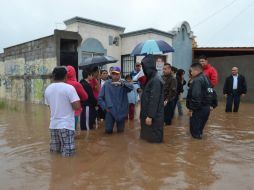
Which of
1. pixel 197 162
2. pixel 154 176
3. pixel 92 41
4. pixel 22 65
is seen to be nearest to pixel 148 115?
pixel 197 162

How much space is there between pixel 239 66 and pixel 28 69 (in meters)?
11.6

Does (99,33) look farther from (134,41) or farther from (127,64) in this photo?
(127,64)

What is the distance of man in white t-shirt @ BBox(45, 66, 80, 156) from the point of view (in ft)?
18.8

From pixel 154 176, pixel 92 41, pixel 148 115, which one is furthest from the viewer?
pixel 92 41

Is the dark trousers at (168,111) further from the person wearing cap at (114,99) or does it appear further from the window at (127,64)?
the window at (127,64)

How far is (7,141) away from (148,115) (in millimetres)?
3274

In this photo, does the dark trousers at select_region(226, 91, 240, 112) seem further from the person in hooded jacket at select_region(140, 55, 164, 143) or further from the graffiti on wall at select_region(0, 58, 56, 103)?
the graffiti on wall at select_region(0, 58, 56, 103)

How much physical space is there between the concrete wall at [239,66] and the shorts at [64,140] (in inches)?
580

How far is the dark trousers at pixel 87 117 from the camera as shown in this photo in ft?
27.6

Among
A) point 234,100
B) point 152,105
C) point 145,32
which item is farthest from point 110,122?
point 145,32

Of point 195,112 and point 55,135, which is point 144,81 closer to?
point 195,112

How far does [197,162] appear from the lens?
569 centimetres

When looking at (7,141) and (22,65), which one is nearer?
(7,141)

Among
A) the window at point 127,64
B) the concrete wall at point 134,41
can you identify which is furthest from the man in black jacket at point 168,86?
the window at point 127,64
